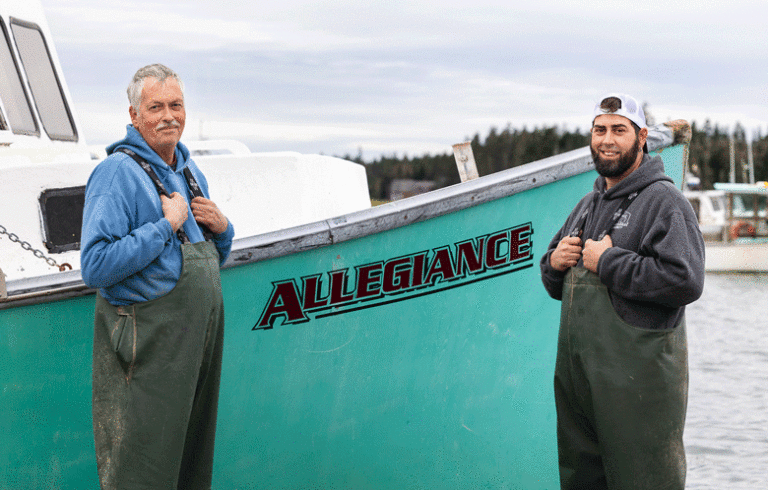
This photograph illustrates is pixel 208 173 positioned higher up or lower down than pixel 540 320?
higher up

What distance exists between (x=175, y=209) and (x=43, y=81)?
13.1ft

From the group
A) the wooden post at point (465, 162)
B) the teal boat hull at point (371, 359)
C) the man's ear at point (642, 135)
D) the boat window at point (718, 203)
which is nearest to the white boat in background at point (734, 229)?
the boat window at point (718, 203)

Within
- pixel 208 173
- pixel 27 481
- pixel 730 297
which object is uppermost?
pixel 208 173

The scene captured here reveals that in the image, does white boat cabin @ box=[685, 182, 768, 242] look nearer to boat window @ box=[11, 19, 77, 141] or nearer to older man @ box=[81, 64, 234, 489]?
boat window @ box=[11, 19, 77, 141]

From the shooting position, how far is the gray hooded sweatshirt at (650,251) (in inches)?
128

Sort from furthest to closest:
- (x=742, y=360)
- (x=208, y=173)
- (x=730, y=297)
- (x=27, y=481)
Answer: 1. (x=730, y=297)
2. (x=742, y=360)
3. (x=208, y=173)
4. (x=27, y=481)

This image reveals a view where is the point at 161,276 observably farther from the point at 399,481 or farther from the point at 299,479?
the point at 399,481

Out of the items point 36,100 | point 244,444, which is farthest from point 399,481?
point 36,100

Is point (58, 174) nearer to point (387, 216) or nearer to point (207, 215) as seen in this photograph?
point (207, 215)

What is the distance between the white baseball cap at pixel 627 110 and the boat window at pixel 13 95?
4109mm

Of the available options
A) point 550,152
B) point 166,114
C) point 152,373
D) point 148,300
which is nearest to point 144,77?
point 166,114

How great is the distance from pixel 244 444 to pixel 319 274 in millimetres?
965

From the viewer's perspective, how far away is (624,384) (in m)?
3.42

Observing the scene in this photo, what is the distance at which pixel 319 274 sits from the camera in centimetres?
438
